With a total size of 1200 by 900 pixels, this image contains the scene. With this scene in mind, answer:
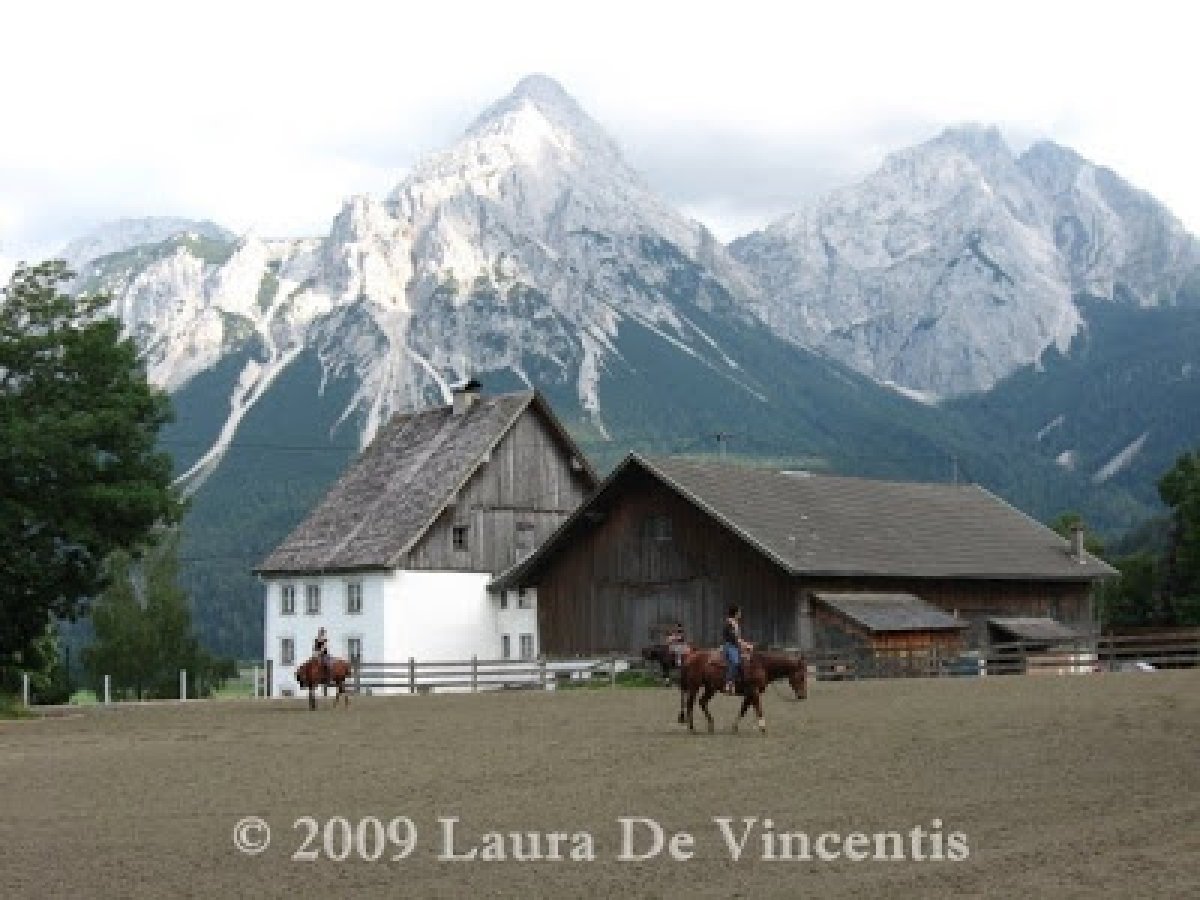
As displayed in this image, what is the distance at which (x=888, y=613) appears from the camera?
163 feet

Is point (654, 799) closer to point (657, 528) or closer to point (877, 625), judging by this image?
point (877, 625)

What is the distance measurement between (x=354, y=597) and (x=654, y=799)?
148 ft

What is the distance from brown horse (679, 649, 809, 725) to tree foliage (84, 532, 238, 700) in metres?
63.4

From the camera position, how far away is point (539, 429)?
6862 cm

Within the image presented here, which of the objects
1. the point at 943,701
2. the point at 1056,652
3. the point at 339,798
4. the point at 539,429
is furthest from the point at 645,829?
the point at 539,429

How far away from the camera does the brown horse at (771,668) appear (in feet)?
Result: 95.9

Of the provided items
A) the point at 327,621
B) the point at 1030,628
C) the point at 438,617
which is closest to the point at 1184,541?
the point at 1030,628

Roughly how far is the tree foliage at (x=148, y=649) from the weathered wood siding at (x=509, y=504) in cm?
3275

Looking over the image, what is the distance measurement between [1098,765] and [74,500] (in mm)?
33146

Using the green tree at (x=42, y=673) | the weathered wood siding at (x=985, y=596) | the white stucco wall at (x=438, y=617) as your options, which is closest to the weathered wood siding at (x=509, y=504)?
the white stucco wall at (x=438, y=617)

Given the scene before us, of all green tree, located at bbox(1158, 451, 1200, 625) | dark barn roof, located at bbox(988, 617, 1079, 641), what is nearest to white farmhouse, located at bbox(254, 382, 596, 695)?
dark barn roof, located at bbox(988, 617, 1079, 641)

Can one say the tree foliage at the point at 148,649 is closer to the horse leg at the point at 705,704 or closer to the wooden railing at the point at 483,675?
the wooden railing at the point at 483,675

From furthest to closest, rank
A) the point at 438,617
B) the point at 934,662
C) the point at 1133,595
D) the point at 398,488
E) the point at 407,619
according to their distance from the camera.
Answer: the point at 1133,595, the point at 398,488, the point at 438,617, the point at 407,619, the point at 934,662

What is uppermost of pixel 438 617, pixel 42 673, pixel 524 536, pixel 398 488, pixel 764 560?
pixel 398 488
